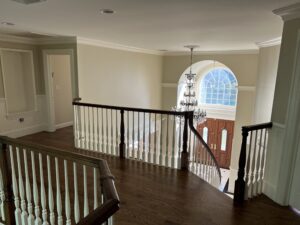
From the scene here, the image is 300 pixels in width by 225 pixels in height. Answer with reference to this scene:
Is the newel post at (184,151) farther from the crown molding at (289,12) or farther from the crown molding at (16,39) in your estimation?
the crown molding at (16,39)

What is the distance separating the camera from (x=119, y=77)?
6.47 metres

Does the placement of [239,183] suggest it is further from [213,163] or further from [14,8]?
[14,8]

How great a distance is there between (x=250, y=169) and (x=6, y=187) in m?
3.13

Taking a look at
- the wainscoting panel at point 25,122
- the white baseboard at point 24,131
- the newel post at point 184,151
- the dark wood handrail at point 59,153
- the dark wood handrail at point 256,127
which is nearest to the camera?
the dark wood handrail at point 59,153

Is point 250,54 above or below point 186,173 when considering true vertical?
above

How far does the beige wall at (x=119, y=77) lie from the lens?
17.6 ft

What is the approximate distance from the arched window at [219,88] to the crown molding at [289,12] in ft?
23.1

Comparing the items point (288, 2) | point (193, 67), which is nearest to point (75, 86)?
point (288, 2)

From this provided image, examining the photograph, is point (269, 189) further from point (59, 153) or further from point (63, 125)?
point (63, 125)

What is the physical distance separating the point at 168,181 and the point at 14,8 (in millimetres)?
3009

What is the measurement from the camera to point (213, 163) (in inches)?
185

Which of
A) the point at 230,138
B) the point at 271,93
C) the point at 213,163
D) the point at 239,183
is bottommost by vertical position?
the point at 230,138

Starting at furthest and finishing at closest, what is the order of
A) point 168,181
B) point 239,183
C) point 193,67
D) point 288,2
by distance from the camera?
point 193,67 < point 168,181 < point 239,183 < point 288,2

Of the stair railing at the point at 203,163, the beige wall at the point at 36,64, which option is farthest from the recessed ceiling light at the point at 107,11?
the beige wall at the point at 36,64
